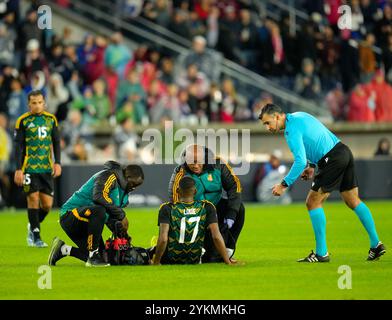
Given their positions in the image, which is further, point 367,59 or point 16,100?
point 367,59

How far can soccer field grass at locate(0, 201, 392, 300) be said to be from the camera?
988cm

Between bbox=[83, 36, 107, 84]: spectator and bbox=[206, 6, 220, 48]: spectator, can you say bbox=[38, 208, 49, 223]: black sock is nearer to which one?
bbox=[83, 36, 107, 84]: spectator

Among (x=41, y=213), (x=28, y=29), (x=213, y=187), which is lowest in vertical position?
(x=41, y=213)

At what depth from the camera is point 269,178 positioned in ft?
79.9

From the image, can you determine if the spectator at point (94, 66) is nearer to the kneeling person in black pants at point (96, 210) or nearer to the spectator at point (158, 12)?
the spectator at point (158, 12)

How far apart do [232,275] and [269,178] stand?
13.3 meters

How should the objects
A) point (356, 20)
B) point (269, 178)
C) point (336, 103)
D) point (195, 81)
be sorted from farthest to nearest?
point (356, 20) → point (336, 103) → point (195, 81) → point (269, 178)

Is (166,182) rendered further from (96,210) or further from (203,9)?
(96,210)

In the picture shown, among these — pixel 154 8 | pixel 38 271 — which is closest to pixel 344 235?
pixel 38 271

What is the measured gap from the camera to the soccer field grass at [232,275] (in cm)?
988

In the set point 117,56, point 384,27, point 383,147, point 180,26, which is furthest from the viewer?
point 384,27

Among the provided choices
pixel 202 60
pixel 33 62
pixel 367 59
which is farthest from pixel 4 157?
pixel 367 59

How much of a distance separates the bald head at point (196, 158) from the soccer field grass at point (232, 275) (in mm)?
1129

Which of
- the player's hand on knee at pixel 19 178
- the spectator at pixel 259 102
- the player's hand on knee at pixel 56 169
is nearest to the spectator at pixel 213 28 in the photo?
the spectator at pixel 259 102
